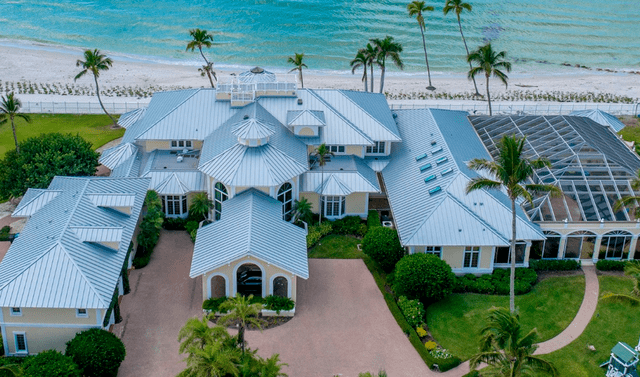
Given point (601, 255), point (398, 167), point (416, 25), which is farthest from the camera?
point (416, 25)

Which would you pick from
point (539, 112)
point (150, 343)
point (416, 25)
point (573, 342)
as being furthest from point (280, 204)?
point (416, 25)

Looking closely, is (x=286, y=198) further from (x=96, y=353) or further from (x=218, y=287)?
(x=96, y=353)

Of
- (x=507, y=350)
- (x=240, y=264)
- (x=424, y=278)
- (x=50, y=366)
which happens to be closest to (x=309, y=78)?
(x=240, y=264)

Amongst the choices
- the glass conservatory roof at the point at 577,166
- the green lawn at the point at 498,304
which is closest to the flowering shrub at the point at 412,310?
the green lawn at the point at 498,304

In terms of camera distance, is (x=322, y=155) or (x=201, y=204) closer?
(x=201, y=204)

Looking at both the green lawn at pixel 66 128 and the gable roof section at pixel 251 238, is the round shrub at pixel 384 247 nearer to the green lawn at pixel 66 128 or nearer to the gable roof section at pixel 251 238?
the gable roof section at pixel 251 238

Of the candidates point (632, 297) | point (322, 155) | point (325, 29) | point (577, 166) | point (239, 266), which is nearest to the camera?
point (632, 297)

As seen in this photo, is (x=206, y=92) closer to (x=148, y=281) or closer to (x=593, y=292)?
(x=148, y=281)
